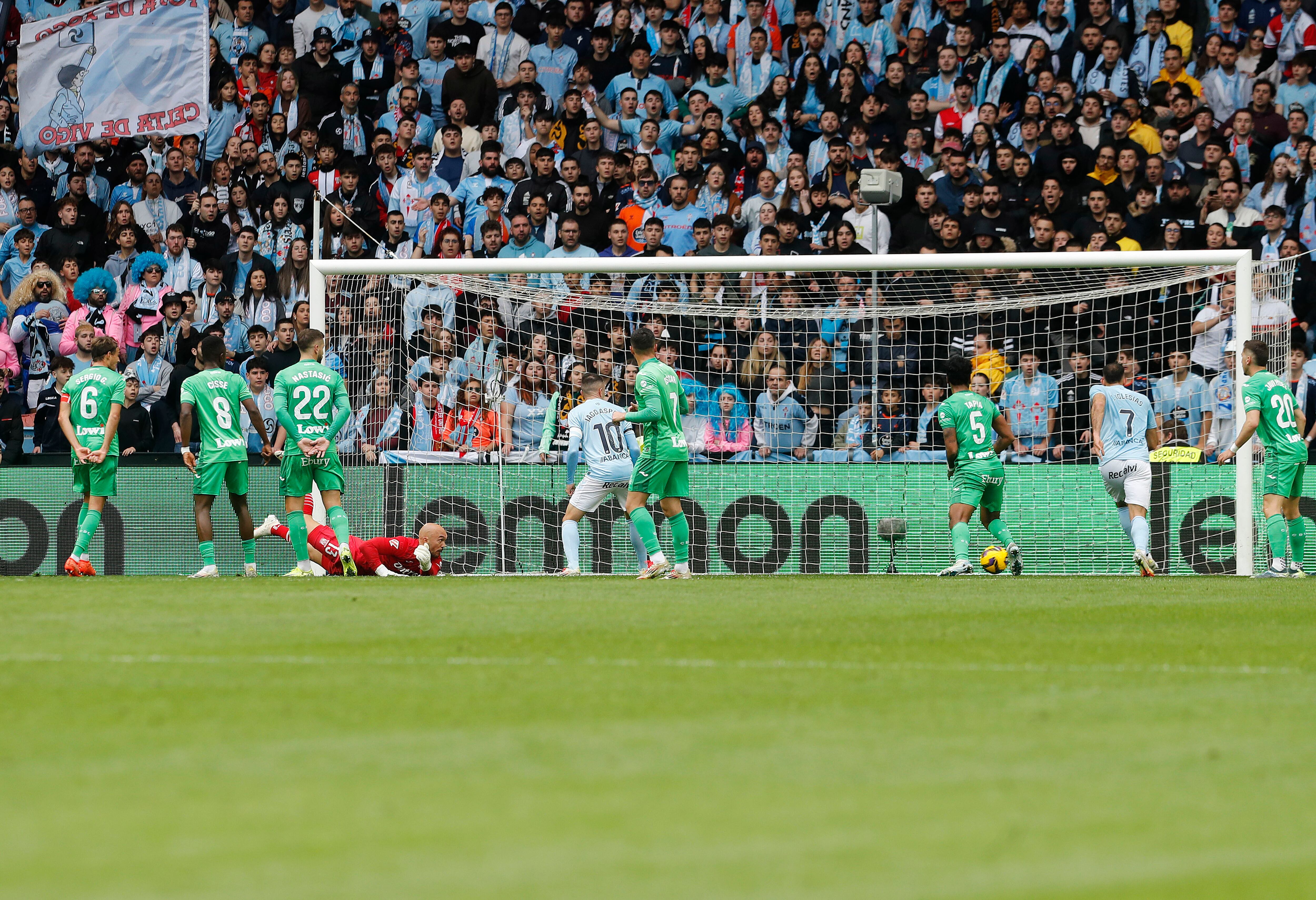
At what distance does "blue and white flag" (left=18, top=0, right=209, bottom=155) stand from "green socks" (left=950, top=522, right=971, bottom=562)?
34.7 feet

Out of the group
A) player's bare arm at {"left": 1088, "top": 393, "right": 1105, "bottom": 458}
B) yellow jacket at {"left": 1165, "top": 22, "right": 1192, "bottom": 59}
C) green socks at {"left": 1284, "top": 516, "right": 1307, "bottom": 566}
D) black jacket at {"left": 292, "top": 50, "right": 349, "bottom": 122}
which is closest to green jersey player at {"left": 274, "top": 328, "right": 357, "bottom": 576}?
black jacket at {"left": 292, "top": 50, "right": 349, "bottom": 122}

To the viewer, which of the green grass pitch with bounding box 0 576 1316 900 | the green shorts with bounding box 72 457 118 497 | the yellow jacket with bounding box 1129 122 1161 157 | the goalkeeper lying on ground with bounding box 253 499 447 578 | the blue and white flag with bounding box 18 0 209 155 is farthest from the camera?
the blue and white flag with bounding box 18 0 209 155

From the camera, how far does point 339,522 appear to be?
46.4 feet

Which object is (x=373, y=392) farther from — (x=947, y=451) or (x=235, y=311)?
(x=947, y=451)

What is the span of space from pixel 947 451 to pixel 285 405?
5.58 metres

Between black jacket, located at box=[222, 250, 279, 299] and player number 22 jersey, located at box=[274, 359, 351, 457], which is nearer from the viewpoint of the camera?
player number 22 jersey, located at box=[274, 359, 351, 457]

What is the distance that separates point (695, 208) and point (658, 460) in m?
5.21

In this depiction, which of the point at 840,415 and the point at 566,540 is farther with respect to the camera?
the point at 840,415

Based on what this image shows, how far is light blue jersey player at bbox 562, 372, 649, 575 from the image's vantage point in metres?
14.2

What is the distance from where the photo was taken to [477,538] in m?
15.4

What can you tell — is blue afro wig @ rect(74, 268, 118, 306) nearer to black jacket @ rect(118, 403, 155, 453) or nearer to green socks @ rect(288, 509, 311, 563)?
black jacket @ rect(118, 403, 155, 453)

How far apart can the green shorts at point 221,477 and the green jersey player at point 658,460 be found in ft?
11.3

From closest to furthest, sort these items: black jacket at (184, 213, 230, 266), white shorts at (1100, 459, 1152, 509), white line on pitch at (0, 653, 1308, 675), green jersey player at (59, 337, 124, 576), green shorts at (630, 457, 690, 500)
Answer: white line on pitch at (0, 653, 1308, 675), green shorts at (630, 457, 690, 500), white shorts at (1100, 459, 1152, 509), green jersey player at (59, 337, 124, 576), black jacket at (184, 213, 230, 266)

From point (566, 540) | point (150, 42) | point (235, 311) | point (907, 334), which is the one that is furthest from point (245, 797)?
point (150, 42)
